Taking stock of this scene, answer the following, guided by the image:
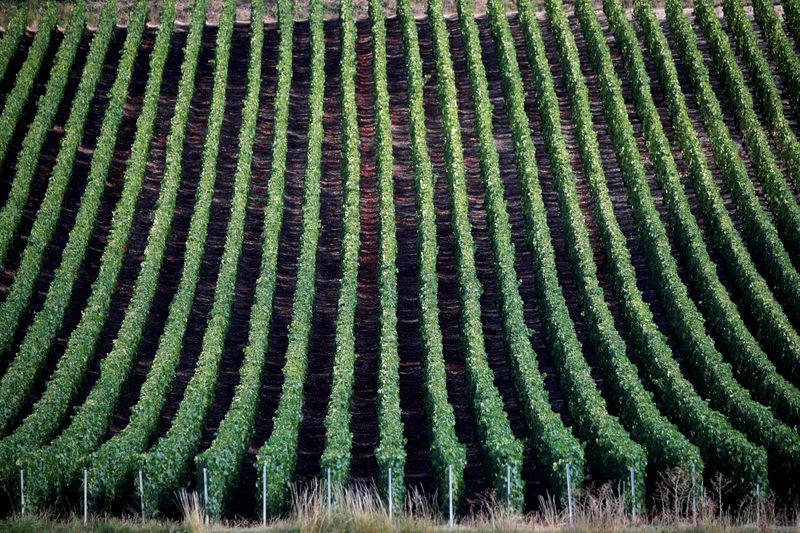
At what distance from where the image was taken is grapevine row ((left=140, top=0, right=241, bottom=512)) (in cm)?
2598

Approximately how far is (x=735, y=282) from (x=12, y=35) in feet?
112

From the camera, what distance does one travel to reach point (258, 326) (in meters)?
33.1

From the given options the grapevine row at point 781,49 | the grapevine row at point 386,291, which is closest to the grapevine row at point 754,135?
the grapevine row at point 781,49

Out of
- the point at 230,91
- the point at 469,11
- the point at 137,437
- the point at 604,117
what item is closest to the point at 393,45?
the point at 469,11

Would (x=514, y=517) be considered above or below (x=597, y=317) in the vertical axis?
below

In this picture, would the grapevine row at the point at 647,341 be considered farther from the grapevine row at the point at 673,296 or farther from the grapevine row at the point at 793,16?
the grapevine row at the point at 793,16

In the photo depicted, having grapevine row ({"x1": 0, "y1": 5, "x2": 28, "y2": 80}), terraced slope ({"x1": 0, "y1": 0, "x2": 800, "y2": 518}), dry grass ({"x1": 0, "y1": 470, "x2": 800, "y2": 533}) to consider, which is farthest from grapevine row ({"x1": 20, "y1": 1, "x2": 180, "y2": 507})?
grapevine row ({"x1": 0, "y1": 5, "x2": 28, "y2": 80})

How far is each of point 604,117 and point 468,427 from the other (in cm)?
1987

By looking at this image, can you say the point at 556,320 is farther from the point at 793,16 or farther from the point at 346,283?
the point at 793,16

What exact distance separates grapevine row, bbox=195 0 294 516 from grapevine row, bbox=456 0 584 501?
7.50 meters

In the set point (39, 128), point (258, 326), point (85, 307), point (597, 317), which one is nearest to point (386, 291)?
point (258, 326)

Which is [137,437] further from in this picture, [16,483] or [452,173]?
[452,173]

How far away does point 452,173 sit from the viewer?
4125 cm

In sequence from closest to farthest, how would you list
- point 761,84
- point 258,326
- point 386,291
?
point 258,326
point 386,291
point 761,84
